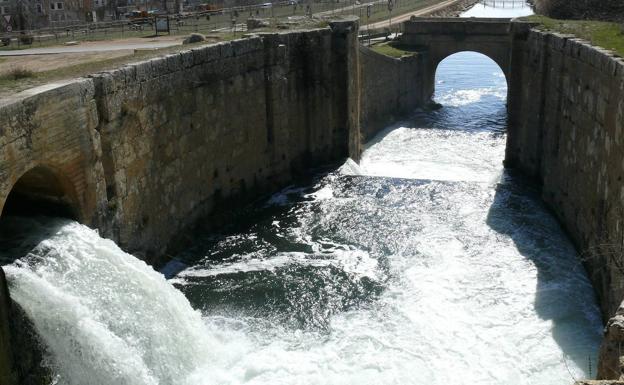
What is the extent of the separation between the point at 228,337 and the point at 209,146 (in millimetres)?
6131

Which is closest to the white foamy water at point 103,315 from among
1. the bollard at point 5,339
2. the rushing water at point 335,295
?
the rushing water at point 335,295

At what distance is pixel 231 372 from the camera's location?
35.8 ft

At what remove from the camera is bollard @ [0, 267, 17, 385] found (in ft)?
29.0

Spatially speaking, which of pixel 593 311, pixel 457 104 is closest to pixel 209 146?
pixel 593 311

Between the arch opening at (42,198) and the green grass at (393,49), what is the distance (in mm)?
24538

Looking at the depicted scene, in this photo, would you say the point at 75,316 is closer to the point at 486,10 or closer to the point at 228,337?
the point at 228,337

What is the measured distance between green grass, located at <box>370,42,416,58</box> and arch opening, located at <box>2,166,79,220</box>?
80.5ft

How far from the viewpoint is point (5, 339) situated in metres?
8.94

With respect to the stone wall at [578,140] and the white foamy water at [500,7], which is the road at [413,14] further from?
the stone wall at [578,140]

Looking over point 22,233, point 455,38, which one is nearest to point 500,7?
point 455,38

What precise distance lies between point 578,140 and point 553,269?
127 inches

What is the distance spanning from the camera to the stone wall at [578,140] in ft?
42.9

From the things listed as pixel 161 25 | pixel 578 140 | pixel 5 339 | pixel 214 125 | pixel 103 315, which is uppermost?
pixel 161 25

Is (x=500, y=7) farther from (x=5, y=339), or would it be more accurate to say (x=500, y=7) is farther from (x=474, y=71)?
(x=5, y=339)
